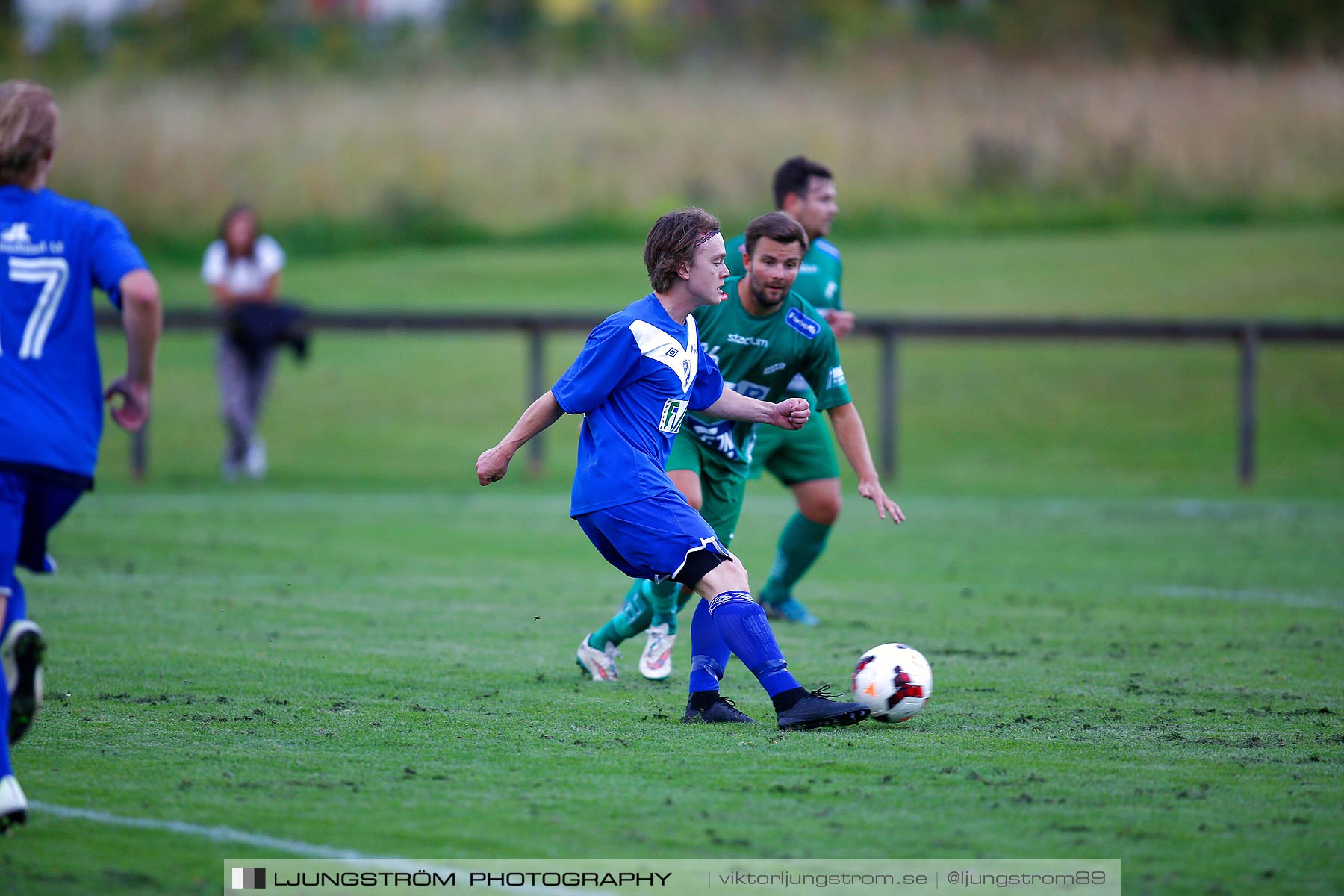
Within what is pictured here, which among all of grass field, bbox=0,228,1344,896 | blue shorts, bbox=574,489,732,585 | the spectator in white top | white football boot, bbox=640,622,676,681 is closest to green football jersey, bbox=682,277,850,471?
white football boot, bbox=640,622,676,681

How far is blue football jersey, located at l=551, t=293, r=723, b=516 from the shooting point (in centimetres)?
524

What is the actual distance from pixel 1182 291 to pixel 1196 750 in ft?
56.9

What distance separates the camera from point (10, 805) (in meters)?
4.00

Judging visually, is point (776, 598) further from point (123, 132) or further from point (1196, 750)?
point (123, 132)

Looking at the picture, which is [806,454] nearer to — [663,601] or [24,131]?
[663,601]

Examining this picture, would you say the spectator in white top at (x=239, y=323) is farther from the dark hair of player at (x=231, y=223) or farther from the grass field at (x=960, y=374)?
the grass field at (x=960, y=374)

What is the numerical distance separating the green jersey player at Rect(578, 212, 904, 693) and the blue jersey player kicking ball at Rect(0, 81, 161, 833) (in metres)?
2.49

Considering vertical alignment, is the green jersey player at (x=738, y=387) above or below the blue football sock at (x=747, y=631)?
above

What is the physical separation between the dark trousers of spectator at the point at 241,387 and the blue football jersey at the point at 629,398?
9812mm

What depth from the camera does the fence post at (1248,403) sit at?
14.5m

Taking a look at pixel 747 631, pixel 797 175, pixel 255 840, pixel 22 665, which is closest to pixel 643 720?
pixel 747 631

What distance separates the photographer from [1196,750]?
16.8 ft

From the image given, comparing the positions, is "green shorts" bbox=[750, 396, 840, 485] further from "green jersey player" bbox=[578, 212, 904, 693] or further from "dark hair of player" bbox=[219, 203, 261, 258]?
"dark hair of player" bbox=[219, 203, 261, 258]

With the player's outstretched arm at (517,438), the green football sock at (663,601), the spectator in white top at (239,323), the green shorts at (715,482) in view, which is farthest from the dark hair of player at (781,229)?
the spectator in white top at (239,323)
